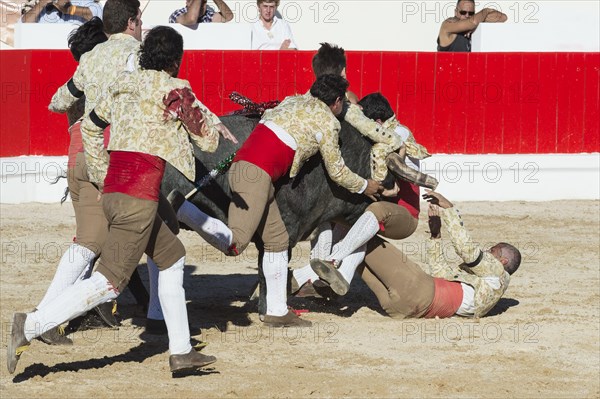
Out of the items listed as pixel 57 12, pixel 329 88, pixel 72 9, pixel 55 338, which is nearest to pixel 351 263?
pixel 329 88

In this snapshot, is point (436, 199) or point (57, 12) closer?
point (436, 199)

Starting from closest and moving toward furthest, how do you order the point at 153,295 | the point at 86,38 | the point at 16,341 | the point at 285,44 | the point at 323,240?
1. the point at 16,341
2. the point at 86,38
3. the point at 153,295
4. the point at 323,240
5. the point at 285,44

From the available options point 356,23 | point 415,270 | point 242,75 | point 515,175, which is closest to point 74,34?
point 415,270

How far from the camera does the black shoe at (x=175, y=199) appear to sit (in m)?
6.52

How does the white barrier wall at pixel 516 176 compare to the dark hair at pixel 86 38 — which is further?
the white barrier wall at pixel 516 176

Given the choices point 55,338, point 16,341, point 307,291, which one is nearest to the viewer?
point 16,341

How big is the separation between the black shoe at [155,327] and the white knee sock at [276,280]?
2.04 ft

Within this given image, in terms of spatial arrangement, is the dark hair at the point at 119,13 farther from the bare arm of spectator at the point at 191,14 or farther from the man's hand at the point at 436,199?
the bare arm of spectator at the point at 191,14

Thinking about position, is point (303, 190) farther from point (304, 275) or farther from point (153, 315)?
point (153, 315)

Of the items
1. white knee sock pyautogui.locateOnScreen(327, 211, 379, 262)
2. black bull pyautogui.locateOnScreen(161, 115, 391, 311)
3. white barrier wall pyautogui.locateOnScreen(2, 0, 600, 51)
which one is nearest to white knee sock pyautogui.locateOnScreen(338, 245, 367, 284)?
white knee sock pyautogui.locateOnScreen(327, 211, 379, 262)

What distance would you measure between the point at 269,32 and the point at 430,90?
1725 mm

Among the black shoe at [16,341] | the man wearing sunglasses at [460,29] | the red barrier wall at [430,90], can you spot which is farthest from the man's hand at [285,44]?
the black shoe at [16,341]

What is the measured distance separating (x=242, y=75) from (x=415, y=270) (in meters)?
5.03

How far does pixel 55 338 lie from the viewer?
21.8 feet
